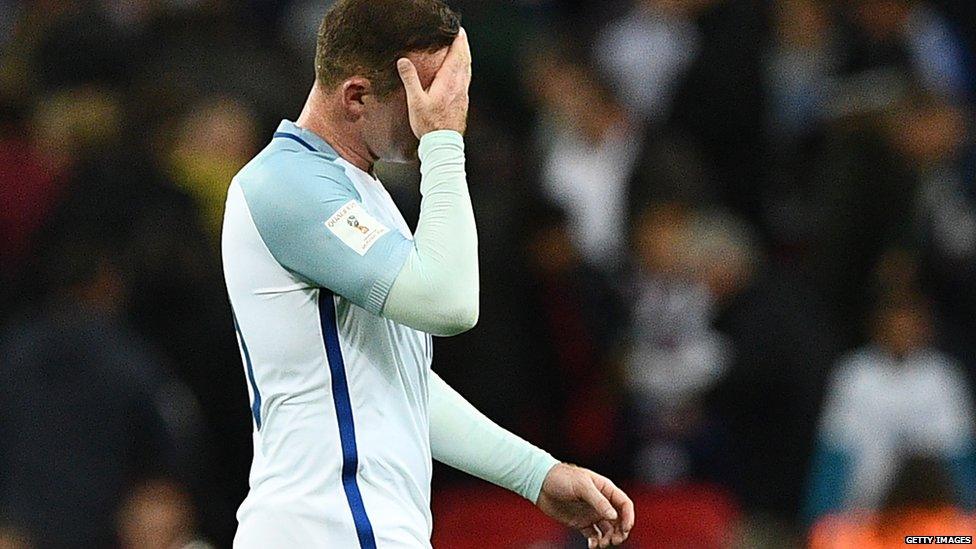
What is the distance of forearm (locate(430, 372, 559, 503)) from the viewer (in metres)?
3.77

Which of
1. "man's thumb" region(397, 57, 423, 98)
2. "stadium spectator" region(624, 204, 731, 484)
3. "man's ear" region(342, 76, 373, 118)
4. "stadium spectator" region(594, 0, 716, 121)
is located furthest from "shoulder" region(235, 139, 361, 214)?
"stadium spectator" region(594, 0, 716, 121)

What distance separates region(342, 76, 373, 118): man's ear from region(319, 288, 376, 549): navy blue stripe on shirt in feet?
1.12

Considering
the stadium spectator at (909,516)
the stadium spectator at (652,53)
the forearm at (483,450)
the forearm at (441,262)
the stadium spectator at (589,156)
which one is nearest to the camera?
the forearm at (441,262)

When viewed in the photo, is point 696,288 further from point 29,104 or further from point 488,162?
point 29,104

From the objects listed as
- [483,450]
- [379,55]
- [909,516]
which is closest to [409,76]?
[379,55]

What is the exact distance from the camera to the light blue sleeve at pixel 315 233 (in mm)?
3305

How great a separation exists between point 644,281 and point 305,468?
511 cm

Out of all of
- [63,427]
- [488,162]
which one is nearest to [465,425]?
[63,427]

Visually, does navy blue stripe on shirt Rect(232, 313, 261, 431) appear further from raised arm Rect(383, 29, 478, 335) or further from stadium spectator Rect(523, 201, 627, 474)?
stadium spectator Rect(523, 201, 627, 474)

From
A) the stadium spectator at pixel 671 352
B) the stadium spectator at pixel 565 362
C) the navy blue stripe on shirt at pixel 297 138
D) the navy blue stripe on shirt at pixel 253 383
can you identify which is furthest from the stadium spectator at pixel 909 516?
the navy blue stripe on shirt at pixel 297 138

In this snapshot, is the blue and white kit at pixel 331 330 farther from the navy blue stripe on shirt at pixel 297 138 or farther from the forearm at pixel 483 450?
the forearm at pixel 483 450

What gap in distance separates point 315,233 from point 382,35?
0.38m

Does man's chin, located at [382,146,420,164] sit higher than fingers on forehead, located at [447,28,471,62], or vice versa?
fingers on forehead, located at [447,28,471,62]

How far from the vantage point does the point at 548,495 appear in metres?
3.75
